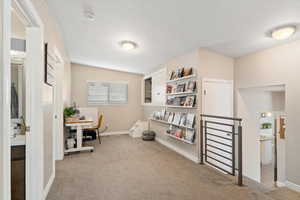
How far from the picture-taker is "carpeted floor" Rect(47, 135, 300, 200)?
2123mm

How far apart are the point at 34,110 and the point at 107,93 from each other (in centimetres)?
426

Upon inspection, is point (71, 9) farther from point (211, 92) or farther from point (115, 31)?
point (211, 92)

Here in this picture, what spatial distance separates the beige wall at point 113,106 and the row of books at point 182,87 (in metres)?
2.37

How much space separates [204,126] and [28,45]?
3.07 m

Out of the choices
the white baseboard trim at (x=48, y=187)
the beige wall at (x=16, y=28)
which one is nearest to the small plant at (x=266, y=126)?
the white baseboard trim at (x=48, y=187)

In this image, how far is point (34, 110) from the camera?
5.76 feet

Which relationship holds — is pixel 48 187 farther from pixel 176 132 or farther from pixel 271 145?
pixel 271 145

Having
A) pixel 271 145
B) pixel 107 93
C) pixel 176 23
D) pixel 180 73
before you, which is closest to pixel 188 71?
pixel 180 73

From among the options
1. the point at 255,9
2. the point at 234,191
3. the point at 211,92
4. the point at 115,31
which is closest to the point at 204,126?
the point at 211,92

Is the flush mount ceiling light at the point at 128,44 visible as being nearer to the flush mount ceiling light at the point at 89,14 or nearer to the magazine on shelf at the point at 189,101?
the flush mount ceiling light at the point at 89,14

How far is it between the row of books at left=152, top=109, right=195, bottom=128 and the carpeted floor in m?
0.76

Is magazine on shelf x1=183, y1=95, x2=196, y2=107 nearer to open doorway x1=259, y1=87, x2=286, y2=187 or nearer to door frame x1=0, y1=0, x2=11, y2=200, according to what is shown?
open doorway x1=259, y1=87, x2=286, y2=187

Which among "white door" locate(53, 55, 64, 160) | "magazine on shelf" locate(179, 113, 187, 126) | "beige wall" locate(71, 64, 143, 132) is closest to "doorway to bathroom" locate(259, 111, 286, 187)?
"magazine on shelf" locate(179, 113, 187, 126)

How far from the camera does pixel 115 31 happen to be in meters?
3.00
